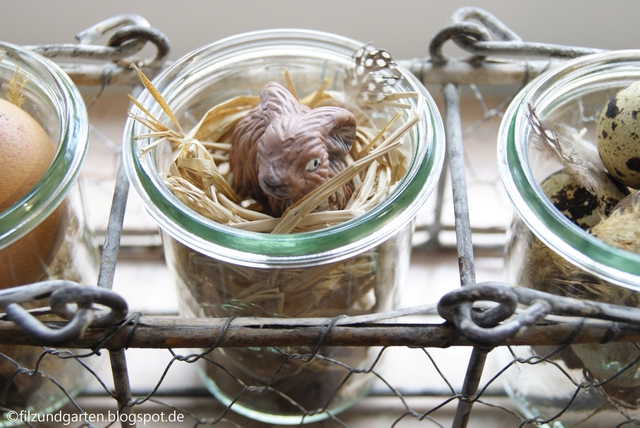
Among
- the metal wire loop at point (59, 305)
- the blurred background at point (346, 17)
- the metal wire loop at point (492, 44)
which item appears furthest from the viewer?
the blurred background at point (346, 17)

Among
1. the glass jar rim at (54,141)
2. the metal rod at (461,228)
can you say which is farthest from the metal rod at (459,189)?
the glass jar rim at (54,141)

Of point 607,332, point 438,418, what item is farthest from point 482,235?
point 607,332

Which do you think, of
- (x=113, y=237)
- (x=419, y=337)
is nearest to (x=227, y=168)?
(x=113, y=237)

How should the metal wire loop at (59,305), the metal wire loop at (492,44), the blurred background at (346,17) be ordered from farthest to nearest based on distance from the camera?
the blurred background at (346,17), the metal wire loop at (492,44), the metal wire loop at (59,305)

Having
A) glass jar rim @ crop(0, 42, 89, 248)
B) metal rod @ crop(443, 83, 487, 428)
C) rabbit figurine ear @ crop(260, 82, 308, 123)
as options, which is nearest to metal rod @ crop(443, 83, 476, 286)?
metal rod @ crop(443, 83, 487, 428)

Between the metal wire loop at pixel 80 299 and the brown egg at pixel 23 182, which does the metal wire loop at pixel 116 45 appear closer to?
the brown egg at pixel 23 182

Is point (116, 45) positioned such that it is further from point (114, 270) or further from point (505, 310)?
point (505, 310)

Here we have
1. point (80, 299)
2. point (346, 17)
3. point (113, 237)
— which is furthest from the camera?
point (346, 17)

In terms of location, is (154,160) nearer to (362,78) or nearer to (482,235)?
(362,78)
